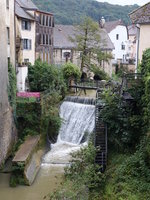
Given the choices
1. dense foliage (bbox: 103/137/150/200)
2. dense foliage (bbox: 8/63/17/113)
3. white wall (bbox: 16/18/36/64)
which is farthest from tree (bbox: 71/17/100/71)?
dense foliage (bbox: 103/137/150/200)

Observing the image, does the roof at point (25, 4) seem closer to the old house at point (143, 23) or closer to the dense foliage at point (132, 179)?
the old house at point (143, 23)

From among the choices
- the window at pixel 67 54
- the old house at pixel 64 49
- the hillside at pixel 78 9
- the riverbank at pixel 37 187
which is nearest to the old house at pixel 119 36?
the hillside at pixel 78 9

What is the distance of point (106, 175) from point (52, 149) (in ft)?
31.1

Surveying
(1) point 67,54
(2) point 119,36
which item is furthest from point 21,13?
(2) point 119,36

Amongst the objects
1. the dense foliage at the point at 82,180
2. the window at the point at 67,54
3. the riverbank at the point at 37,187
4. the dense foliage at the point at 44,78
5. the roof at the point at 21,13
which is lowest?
the riverbank at the point at 37,187

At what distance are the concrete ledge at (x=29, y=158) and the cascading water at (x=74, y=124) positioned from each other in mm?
2121

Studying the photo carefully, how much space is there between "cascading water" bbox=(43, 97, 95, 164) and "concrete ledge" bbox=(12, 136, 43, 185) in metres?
2.12

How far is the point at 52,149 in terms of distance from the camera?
84.7 ft

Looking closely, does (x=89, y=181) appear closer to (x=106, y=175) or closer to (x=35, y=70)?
(x=106, y=175)

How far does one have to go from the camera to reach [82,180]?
15.6 metres

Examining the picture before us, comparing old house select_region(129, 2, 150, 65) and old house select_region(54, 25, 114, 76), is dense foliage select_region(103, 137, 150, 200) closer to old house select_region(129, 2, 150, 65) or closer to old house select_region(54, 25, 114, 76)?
old house select_region(129, 2, 150, 65)

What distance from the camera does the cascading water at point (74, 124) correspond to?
87.2 ft

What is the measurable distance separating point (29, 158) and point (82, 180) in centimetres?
661

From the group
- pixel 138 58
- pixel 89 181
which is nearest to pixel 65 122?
pixel 138 58
